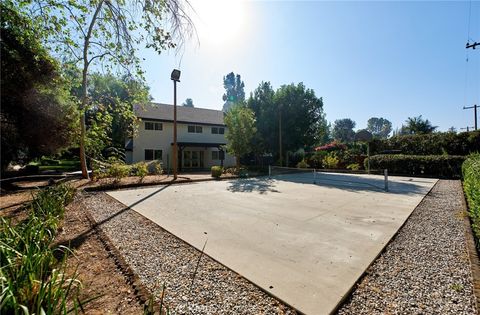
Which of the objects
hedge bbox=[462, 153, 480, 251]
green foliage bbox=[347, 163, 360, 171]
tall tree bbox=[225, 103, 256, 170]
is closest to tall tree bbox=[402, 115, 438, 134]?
green foliage bbox=[347, 163, 360, 171]

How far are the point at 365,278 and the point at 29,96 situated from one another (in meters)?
13.5

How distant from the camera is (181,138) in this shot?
22766 millimetres

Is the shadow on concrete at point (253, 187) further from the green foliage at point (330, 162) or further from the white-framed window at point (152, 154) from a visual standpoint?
the white-framed window at point (152, 154)

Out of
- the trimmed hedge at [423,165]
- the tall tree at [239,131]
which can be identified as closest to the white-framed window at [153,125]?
the tall tree at [239,131]

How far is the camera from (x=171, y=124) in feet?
72.7

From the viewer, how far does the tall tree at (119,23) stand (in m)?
5.01

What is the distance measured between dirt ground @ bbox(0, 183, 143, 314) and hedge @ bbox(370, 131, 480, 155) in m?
21.8

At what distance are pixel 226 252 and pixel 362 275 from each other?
1976 mm

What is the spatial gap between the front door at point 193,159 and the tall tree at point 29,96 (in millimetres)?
12055

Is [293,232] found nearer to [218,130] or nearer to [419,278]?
[419,278]

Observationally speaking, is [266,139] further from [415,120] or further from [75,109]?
[415,120]

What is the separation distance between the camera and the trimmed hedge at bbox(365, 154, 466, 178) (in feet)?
46.5

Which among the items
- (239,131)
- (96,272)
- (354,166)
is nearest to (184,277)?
(96,272)

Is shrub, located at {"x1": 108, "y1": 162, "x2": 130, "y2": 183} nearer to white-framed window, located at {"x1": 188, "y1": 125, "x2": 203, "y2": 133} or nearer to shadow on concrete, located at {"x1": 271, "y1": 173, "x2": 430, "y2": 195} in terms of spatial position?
shadow on concrete, located at {"x1": 271, "y1": 173, "x2": 430, "y2": 195}
